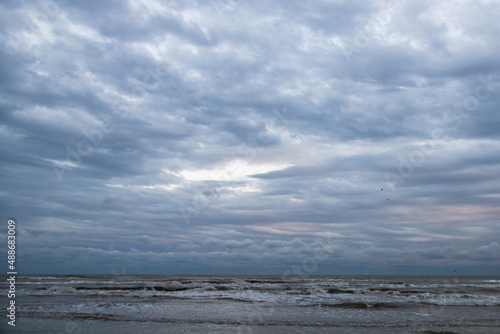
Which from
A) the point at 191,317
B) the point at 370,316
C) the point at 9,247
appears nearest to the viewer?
the point at 9,247

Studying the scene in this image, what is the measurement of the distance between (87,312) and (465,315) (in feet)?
89.6

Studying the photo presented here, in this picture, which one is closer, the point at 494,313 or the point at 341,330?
the point at 341,330

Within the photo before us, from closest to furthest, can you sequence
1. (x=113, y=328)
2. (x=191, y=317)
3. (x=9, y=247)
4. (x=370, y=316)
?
(x=9, y=247), (x=113, y=328), (x=191, y=317), (x=370, y=316)

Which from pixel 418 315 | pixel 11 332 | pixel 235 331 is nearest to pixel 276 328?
pixel 235 331

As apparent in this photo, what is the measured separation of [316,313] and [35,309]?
833 inches

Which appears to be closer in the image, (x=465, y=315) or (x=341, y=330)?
(x=341, y=330)

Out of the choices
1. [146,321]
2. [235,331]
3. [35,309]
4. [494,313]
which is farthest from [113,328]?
[494,313]

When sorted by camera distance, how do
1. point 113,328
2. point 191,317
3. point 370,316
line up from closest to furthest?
point 113,328, point 191,317, point 370,316

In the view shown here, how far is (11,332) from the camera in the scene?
58.7 feet

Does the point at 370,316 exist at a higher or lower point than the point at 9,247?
lower

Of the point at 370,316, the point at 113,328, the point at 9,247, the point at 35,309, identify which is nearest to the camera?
the point at 9,247

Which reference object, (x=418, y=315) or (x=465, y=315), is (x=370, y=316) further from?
(x=465, y=315)

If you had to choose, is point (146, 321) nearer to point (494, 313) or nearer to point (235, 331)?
point (235, 331)

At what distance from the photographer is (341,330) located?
19.3 metres
